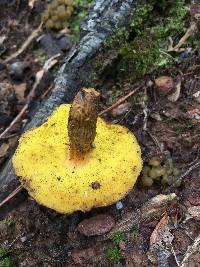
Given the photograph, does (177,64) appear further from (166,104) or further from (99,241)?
(99,241)

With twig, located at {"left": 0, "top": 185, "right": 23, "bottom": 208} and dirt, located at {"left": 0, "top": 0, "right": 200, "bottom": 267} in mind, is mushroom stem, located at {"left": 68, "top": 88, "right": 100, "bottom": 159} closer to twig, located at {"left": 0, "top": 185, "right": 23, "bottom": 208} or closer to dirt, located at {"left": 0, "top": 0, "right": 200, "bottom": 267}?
dirt, located at {"left": 0, "top": 0, "right": 200, "bottom": 267}

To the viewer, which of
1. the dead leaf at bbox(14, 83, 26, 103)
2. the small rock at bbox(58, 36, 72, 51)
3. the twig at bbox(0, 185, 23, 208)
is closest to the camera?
the twig at bbox(0, 185, 23, 208)

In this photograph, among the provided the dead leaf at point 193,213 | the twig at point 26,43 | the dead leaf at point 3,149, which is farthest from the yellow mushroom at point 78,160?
the twig at point 26,43

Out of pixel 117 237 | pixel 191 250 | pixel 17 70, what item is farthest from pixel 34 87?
pixel 191 250

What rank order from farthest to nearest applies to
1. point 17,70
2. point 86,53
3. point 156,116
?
point 17,70
point 86,53
point 156,116

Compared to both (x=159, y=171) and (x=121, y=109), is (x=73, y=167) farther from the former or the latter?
(x=121, y=109)

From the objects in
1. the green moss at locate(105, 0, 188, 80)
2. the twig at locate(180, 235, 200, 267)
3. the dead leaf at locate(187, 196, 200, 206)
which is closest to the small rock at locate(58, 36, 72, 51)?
the green moss at locate(105, 0, 188, 80)
